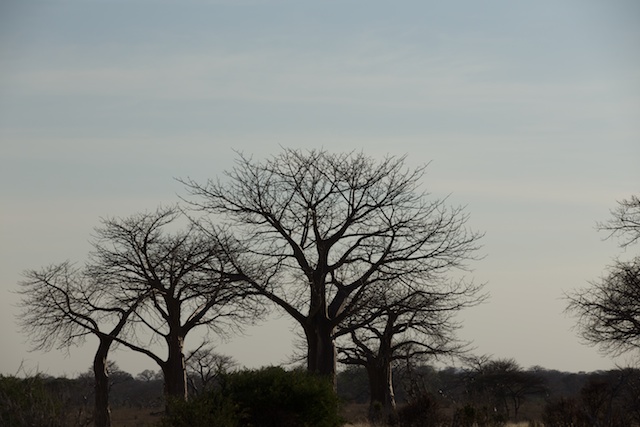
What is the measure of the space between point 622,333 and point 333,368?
8605 mm

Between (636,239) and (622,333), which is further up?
(636,239)

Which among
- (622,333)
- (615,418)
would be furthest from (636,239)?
(615,418)

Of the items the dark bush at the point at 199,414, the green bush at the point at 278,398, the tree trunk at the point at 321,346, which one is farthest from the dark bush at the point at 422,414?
the dark bush at the point at 199,414

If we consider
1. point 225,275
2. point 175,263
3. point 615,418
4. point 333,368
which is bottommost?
point 615,418

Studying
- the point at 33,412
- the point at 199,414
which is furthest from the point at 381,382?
the point at 33,412

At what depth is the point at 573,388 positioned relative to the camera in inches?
3516

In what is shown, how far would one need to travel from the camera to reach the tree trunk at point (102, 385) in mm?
29375

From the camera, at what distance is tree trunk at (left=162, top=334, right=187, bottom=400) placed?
29.5 meters

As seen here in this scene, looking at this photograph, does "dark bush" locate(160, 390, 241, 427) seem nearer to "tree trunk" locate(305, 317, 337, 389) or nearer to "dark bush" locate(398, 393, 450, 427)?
"dark bush" locate(398, 393, 450, 427)

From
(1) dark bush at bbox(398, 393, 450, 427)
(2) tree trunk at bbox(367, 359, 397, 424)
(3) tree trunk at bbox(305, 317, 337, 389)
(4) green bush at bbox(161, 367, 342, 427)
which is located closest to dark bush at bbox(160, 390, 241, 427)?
(4) green bush at bbox(161, 367, 342, 427)

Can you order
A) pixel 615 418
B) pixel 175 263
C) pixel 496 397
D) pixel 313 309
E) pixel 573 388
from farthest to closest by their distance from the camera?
pixel 573 388
pixel 496 397
pixel 175 263
pixel 313 309
pixel 615 418

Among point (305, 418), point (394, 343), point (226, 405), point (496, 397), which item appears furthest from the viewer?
point (496, 397)

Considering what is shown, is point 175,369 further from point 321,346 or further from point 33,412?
point 33,412

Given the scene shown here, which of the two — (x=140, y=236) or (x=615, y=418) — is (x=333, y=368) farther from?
(x=140, y=236)
